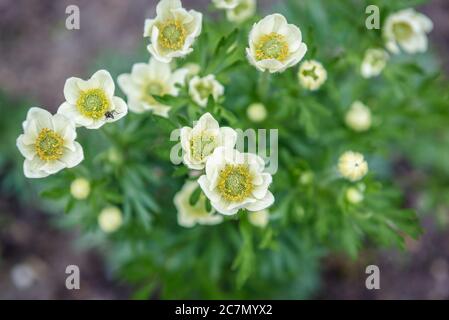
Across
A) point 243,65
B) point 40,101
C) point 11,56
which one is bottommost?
point 243,65

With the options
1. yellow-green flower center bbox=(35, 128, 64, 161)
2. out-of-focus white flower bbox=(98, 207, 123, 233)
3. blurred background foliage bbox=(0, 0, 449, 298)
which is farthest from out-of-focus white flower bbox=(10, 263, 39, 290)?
yellow-green flower center bbox=(35, 128, 64, 161)

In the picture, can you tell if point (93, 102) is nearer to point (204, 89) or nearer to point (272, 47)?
point (204, 89)

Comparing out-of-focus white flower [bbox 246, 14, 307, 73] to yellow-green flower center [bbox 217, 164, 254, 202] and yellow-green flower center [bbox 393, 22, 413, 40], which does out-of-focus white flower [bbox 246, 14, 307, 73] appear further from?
yellow-green flower center [bbox 393, 22, 413, 40]

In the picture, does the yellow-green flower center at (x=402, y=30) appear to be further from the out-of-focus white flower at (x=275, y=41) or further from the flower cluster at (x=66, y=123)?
the flower cluster at (x=66, y=123)

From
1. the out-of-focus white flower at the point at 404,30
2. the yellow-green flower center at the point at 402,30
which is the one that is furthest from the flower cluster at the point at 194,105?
the yellow-green flower center at the point at 402,30
